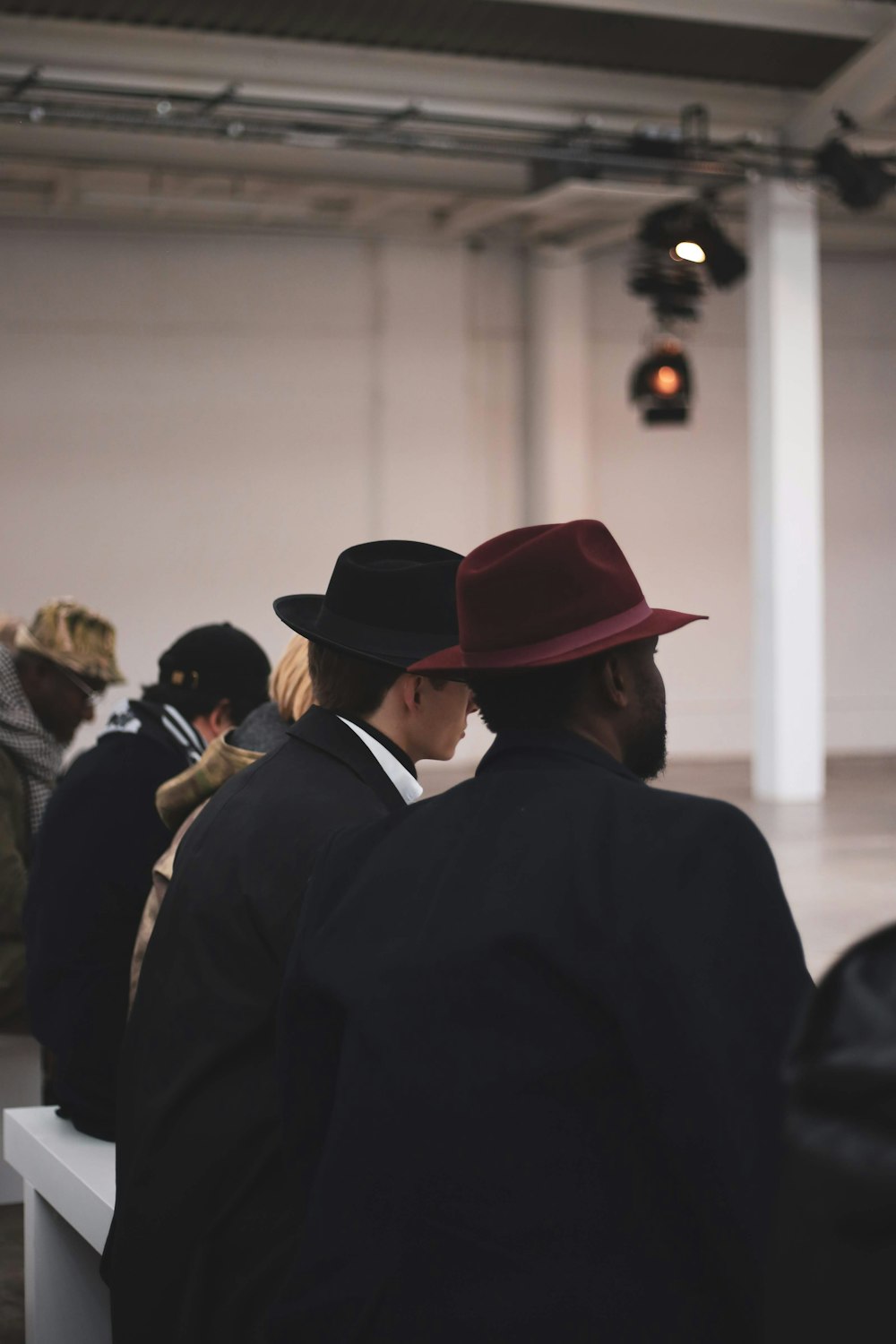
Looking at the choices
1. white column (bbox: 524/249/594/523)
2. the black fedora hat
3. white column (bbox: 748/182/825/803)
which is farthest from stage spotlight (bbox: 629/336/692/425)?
the black fedora hat

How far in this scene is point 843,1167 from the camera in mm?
611

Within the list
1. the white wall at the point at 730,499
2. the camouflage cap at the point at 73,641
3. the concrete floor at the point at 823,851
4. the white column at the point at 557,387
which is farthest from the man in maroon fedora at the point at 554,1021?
the white wall at the point at 730,499

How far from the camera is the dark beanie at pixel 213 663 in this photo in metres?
3.21

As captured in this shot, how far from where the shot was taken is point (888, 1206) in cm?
61

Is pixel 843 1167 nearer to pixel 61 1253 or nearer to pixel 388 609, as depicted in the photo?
pixel 388 609

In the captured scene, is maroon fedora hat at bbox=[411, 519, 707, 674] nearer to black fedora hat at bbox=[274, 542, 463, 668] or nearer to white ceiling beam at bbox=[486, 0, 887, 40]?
black fedora hat at bbox=[274, 542, 463, 668]

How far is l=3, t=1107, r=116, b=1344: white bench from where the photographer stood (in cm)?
261

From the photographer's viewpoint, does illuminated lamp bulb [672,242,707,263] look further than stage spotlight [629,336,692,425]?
No

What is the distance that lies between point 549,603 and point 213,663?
1.96 m

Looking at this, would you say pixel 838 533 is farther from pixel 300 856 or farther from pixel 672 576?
pixel 300 856

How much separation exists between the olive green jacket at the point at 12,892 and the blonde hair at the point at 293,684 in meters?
1.28

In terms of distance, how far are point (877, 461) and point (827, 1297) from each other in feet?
44.3

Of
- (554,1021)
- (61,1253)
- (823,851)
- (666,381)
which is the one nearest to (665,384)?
(666,381)

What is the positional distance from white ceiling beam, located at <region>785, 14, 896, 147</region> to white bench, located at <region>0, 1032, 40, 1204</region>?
7.20 m
